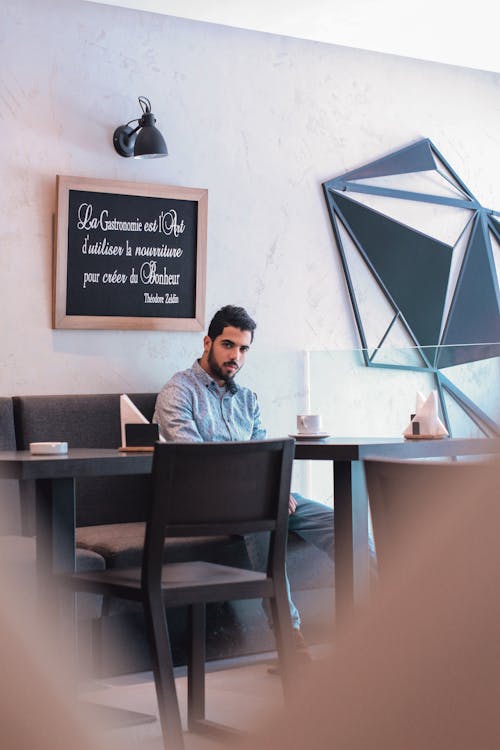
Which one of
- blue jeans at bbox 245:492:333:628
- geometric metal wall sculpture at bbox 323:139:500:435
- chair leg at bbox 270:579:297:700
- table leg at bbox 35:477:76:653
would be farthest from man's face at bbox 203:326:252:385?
chair leg at bbox 270:579:297:700

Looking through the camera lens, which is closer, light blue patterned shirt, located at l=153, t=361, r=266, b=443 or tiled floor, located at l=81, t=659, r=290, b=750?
tiled floor, located at l=81, t=659, r=290, b=750

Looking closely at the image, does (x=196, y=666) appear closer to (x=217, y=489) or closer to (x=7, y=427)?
(x=217, y=489)

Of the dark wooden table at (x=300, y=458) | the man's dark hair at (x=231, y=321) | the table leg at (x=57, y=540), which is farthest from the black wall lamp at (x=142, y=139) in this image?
the table leg at (x=57, y=540)

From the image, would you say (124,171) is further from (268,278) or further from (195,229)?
(268,278)

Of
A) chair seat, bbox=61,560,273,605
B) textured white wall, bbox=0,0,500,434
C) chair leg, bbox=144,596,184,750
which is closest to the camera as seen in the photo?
chair leg, bbox=144,596,184,750

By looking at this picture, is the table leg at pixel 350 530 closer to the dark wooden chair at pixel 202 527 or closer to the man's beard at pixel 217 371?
the dark wooden chair at pixel 202 527

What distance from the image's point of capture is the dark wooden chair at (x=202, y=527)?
2.07 meters

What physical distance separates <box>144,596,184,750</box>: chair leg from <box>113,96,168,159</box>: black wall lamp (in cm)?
226

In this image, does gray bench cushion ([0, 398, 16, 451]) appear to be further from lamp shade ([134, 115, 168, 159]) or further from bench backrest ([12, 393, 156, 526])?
lamp shade ([134, 115, 168, 159])

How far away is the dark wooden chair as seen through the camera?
2072 millimetres

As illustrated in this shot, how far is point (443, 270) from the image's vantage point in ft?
15.8

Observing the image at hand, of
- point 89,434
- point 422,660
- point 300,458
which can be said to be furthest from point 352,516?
point 422,660

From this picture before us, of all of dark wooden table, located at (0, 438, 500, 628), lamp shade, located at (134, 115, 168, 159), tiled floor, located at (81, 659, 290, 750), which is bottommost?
tiled floor, located at (81, 659, 290, 750)

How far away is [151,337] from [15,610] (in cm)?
375
